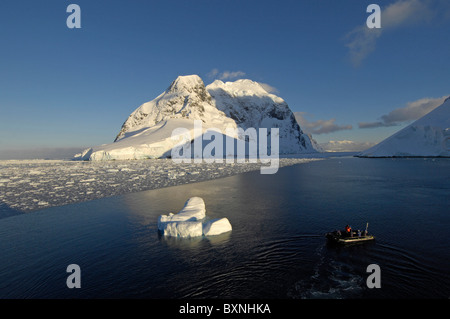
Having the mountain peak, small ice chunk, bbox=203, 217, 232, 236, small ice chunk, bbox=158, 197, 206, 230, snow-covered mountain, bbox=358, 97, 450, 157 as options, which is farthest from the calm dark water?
the mountain peak

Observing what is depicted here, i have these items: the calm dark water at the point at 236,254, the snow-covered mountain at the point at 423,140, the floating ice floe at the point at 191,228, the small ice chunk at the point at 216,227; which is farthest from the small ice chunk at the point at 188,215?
the snow-covered mountain at the point at 423,140

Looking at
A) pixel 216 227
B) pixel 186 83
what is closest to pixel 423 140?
pixel 216 227

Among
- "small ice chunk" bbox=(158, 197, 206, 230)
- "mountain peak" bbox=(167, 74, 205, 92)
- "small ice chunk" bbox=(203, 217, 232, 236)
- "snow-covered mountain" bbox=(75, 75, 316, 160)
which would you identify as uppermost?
"mountain peak" bbox=(167, 74, 205, 92)

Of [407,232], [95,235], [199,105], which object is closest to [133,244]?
[95,235]

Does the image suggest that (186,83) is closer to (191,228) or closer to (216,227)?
(191,228)

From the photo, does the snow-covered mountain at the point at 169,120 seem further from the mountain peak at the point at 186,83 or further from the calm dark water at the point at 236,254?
the calm dark water at the point at 236,254

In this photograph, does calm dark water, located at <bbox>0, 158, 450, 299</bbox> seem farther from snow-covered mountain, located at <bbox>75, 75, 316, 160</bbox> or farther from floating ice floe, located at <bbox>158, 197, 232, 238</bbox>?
snow-covered mountain, located at <bbox>75, 75, 316, 160</bbox>
